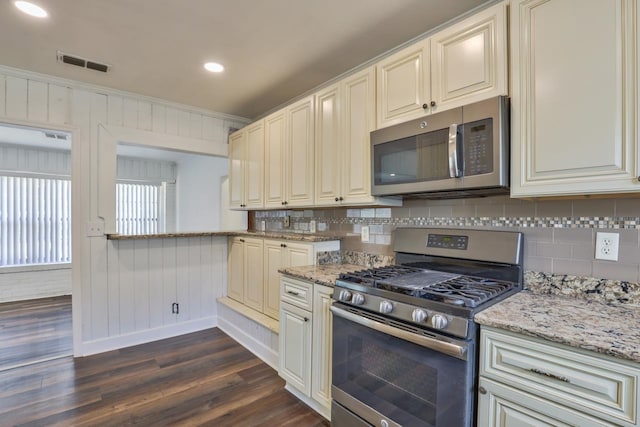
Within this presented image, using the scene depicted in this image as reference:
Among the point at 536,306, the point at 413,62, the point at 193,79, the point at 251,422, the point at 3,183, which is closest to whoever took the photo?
the point at 536,306

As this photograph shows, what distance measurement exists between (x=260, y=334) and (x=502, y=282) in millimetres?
2149

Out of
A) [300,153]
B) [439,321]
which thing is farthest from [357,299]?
[300,153]

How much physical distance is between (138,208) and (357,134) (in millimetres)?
5683

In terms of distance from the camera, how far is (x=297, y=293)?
7.22ft

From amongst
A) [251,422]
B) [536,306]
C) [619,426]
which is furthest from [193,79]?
[619,426]

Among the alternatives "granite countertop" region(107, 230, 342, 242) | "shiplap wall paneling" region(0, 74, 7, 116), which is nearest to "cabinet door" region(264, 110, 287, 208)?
"granite countertop" region(107, 230, 342, 242)

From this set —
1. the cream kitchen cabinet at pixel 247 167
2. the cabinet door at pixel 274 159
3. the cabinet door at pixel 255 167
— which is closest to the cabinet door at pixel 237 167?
the cream kitchen cabinet at pixel 247 167

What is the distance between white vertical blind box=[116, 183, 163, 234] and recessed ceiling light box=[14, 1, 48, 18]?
4688mm

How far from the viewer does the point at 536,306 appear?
1.39 metres

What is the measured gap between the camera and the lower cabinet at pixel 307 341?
2.01m

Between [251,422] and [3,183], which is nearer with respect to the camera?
[251,422]

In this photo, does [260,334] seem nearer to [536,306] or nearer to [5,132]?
[536,306]

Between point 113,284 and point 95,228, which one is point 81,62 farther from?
point 113,284

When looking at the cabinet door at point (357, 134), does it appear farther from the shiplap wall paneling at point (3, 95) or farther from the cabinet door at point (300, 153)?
the shiplap wall paneling at point (3, 95)
